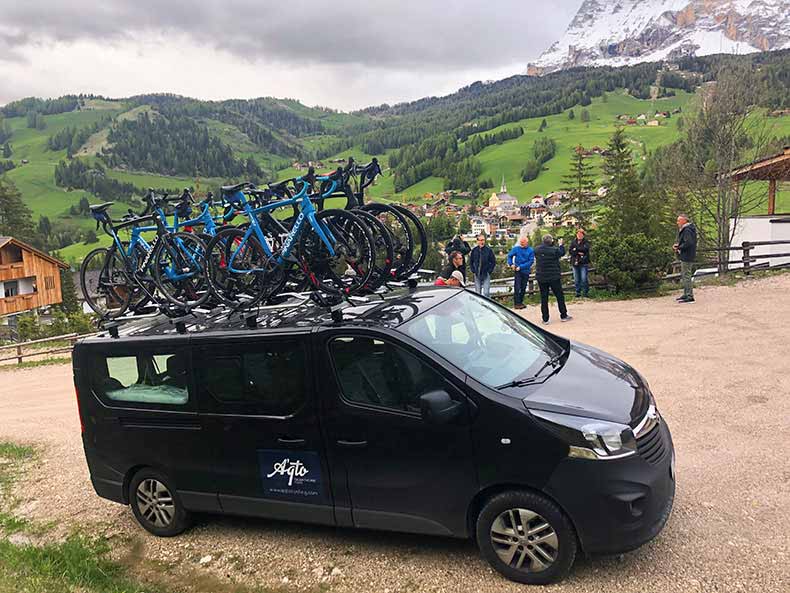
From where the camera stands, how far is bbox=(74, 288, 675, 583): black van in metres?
3.80

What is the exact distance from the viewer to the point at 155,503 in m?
5.29

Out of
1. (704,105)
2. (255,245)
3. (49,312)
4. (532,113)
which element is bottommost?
(49,312)

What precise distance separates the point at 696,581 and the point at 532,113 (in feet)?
552

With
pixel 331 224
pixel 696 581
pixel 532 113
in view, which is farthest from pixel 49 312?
pixel 532 113

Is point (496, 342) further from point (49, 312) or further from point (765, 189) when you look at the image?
point (49, 312)

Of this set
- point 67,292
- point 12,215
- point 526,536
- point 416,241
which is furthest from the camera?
point 12,215

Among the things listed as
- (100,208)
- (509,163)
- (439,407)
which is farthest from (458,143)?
(439,407)

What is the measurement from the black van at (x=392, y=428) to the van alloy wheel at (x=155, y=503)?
0.05 feet

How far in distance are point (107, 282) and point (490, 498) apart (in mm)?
6338

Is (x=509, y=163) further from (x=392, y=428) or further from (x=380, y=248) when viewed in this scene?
(x=392, y=428)

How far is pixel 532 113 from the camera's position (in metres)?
161

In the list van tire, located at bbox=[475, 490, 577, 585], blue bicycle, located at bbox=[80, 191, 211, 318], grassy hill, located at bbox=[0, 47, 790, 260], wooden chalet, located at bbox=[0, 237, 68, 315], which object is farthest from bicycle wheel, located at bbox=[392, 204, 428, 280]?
grassy hill, located at bbox=[0, 47, 790, 260]

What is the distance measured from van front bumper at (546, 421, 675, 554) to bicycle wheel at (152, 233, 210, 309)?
185 inches

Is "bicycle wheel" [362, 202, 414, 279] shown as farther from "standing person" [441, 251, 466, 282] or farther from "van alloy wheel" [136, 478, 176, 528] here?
"standing person" [441, 251, 466, 282]
